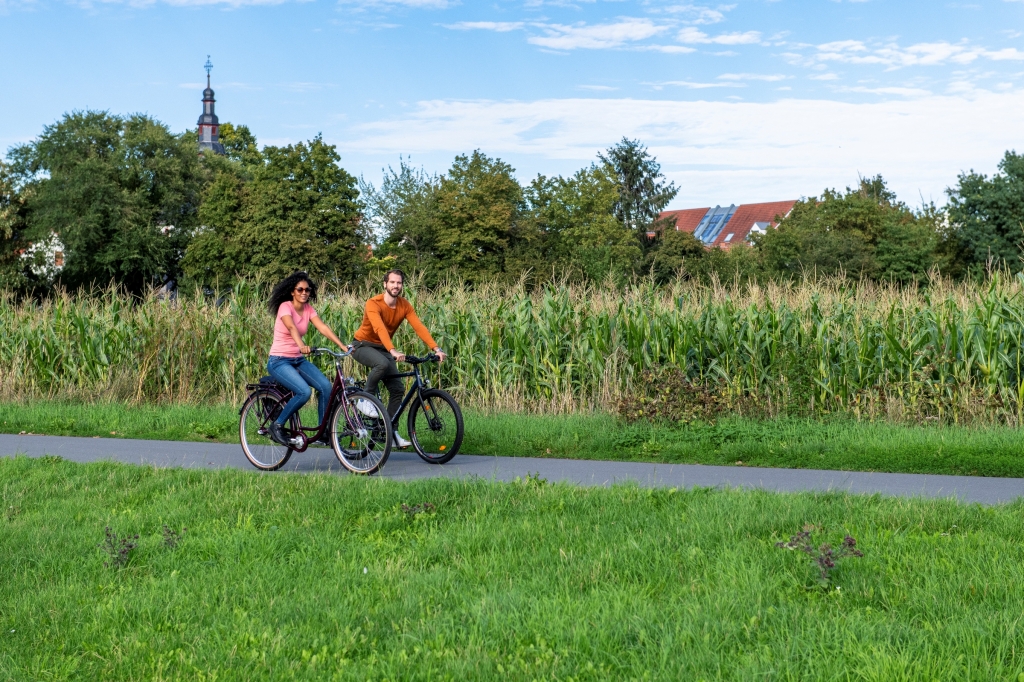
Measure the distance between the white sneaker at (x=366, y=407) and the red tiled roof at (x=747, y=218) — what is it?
136361 mm

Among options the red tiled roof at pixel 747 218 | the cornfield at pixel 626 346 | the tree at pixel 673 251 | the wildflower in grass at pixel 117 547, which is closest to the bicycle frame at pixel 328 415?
the wildflower in grass at pixel 117 547

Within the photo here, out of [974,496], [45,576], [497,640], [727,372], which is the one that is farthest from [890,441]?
[45,576]

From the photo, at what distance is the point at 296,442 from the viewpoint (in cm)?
1051

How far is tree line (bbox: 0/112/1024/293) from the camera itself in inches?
2400

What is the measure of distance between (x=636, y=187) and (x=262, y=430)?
74.5m

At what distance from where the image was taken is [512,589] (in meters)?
5.65

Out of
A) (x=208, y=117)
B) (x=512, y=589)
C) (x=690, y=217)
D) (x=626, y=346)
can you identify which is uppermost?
(x=208, y=117)

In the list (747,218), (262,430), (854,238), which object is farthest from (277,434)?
(747,218)

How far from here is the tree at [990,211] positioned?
60.4m

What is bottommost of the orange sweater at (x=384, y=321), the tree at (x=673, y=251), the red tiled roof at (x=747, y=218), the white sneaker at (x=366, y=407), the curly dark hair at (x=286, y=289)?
the white sneaker at (x=366, y=407)

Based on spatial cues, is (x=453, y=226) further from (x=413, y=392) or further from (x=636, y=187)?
(x=413, y=392)

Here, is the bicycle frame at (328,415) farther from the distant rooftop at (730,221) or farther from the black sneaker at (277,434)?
the distant rooftop at (730,221)

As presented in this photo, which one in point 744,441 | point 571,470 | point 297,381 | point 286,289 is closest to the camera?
point 571,470

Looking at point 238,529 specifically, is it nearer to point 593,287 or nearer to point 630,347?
point 630,347
